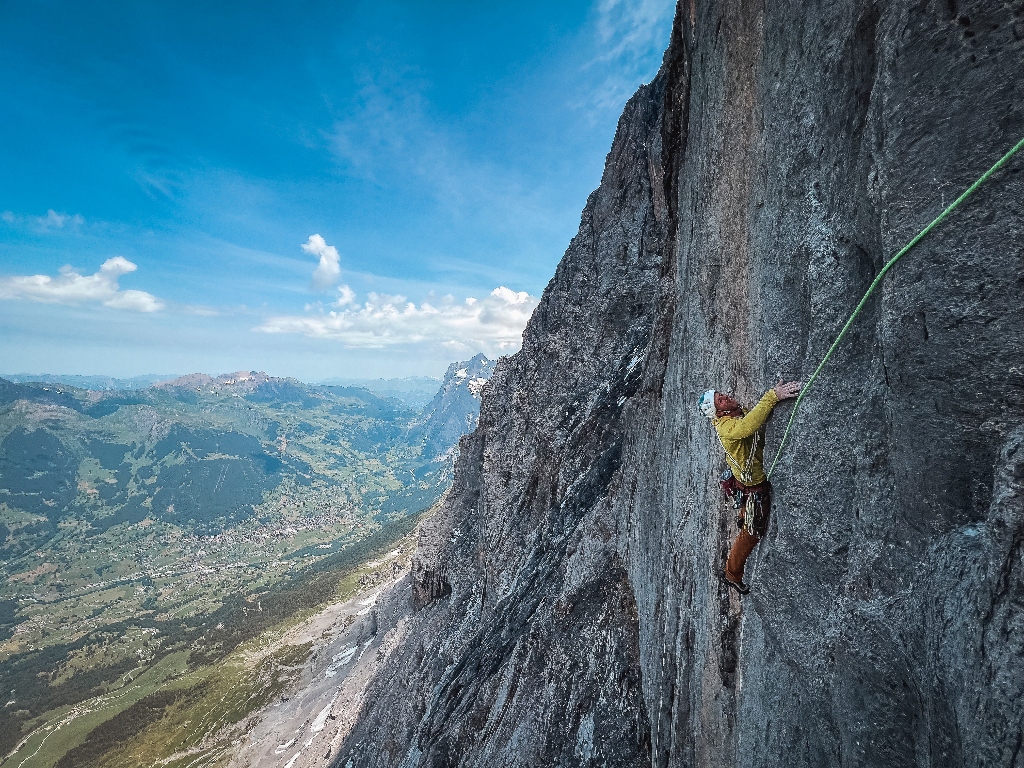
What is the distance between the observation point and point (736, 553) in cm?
902

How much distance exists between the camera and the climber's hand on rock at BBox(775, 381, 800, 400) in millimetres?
7586

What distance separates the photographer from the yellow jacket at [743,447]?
8.08m

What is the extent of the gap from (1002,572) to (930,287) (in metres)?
2.86

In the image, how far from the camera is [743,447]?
8297mm

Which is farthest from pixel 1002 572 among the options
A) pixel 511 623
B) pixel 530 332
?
pixel 530 332

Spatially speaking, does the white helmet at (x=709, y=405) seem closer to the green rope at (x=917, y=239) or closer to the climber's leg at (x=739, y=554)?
the green rope at (x=917, y=239)

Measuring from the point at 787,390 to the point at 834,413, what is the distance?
0.93 metres

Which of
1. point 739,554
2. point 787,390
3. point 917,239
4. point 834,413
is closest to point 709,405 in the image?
point 787,390

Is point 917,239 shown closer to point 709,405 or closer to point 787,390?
point 787,390

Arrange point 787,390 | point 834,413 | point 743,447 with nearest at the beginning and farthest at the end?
point 834,413 < point 787,390 < point 743,447

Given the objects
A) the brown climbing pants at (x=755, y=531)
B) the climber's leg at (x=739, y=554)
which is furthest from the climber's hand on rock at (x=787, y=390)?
the climber's leg at (x=739, y=554)

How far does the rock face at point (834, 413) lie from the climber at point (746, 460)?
1.10ft

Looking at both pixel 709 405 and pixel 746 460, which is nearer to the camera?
pixel 746 460

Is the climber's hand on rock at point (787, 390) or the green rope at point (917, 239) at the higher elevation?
the green rope at point (917, 239)
